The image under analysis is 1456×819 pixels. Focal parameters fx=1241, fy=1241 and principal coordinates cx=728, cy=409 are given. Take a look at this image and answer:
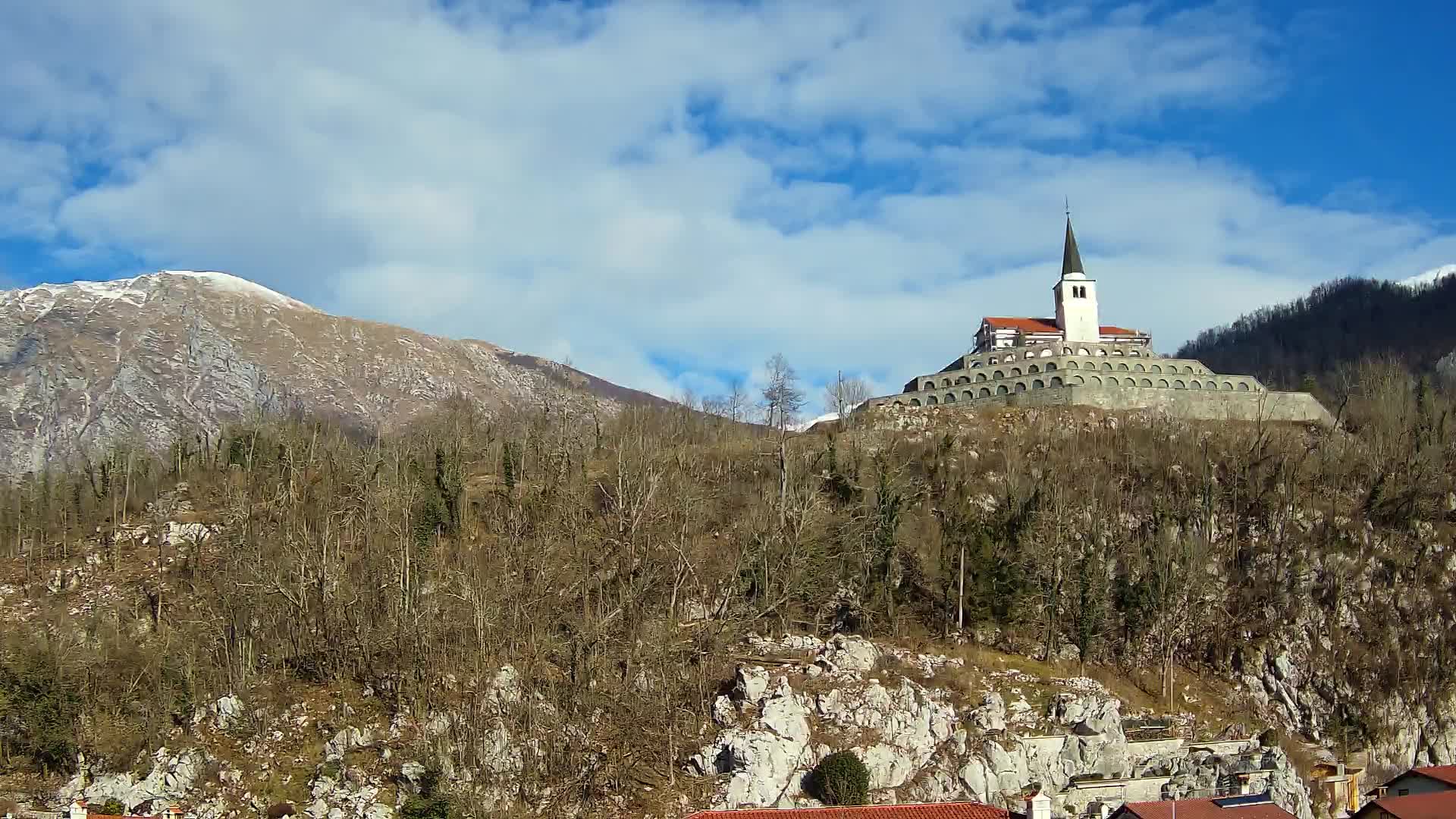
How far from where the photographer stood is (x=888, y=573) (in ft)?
179

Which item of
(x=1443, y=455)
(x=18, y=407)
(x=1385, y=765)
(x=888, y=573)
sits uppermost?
(x=18, y=407)

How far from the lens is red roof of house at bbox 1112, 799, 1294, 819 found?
110 ft

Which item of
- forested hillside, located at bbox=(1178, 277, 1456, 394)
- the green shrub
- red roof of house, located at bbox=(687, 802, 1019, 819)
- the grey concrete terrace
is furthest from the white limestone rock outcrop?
forested hillside, located at bbox=(1178, 277, 1456, 394)

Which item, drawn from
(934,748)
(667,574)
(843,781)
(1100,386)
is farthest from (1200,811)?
(1100,386)

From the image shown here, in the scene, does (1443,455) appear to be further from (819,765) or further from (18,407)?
(18,407)

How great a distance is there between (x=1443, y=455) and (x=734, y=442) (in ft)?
124

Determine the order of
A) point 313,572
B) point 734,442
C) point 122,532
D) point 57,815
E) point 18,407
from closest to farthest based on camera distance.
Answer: point 57,815 → point 313,572 → point 122,532 → point 734,442 → point 18,407

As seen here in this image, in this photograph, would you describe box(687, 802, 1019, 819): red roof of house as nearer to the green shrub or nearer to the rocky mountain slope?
the green shrub

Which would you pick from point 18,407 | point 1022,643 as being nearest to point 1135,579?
point 1022,643

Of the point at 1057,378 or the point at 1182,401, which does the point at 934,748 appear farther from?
the point at 1182,401

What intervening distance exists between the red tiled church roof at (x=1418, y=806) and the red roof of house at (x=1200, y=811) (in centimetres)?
399

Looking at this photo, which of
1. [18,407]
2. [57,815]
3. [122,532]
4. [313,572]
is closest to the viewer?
[57,815]

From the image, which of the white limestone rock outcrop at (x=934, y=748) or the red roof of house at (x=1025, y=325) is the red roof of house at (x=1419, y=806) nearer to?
the white limestone rock outcrop at (x=934, y=748)

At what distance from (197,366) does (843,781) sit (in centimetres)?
13058
